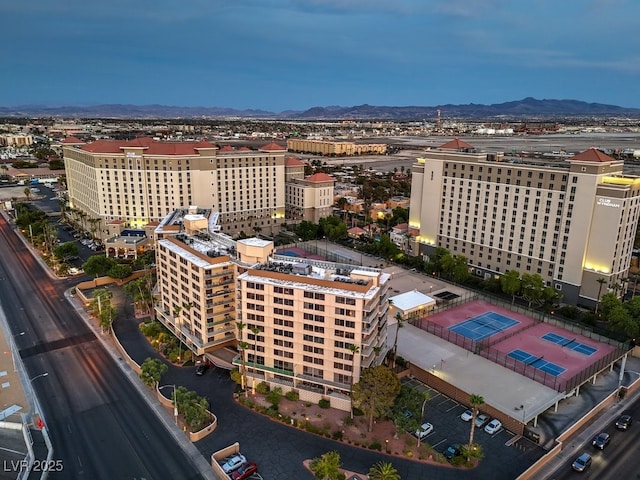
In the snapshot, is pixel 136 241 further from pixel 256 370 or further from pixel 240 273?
pixel 256 370

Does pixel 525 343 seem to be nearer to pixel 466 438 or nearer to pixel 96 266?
pixel 466 438

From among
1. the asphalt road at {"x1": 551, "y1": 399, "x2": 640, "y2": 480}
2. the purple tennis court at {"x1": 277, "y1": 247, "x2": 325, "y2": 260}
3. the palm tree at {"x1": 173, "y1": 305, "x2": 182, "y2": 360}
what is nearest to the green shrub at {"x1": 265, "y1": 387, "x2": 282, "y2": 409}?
the palm tree at {"x1": 173, "y1": 305, "x2": 182, "y2": 360}

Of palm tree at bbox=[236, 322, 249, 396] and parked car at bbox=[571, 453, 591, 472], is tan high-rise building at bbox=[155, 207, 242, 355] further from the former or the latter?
parked car at bbox=[571, 453, 591, 472]

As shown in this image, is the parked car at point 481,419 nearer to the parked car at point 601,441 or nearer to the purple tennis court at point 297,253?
the parked car at point 601,441

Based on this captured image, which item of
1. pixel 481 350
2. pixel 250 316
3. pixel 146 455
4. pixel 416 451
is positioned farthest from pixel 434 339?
pixel 146 455

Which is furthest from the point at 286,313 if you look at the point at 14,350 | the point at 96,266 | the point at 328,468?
the point at 96,266

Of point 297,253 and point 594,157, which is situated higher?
point 594,157
